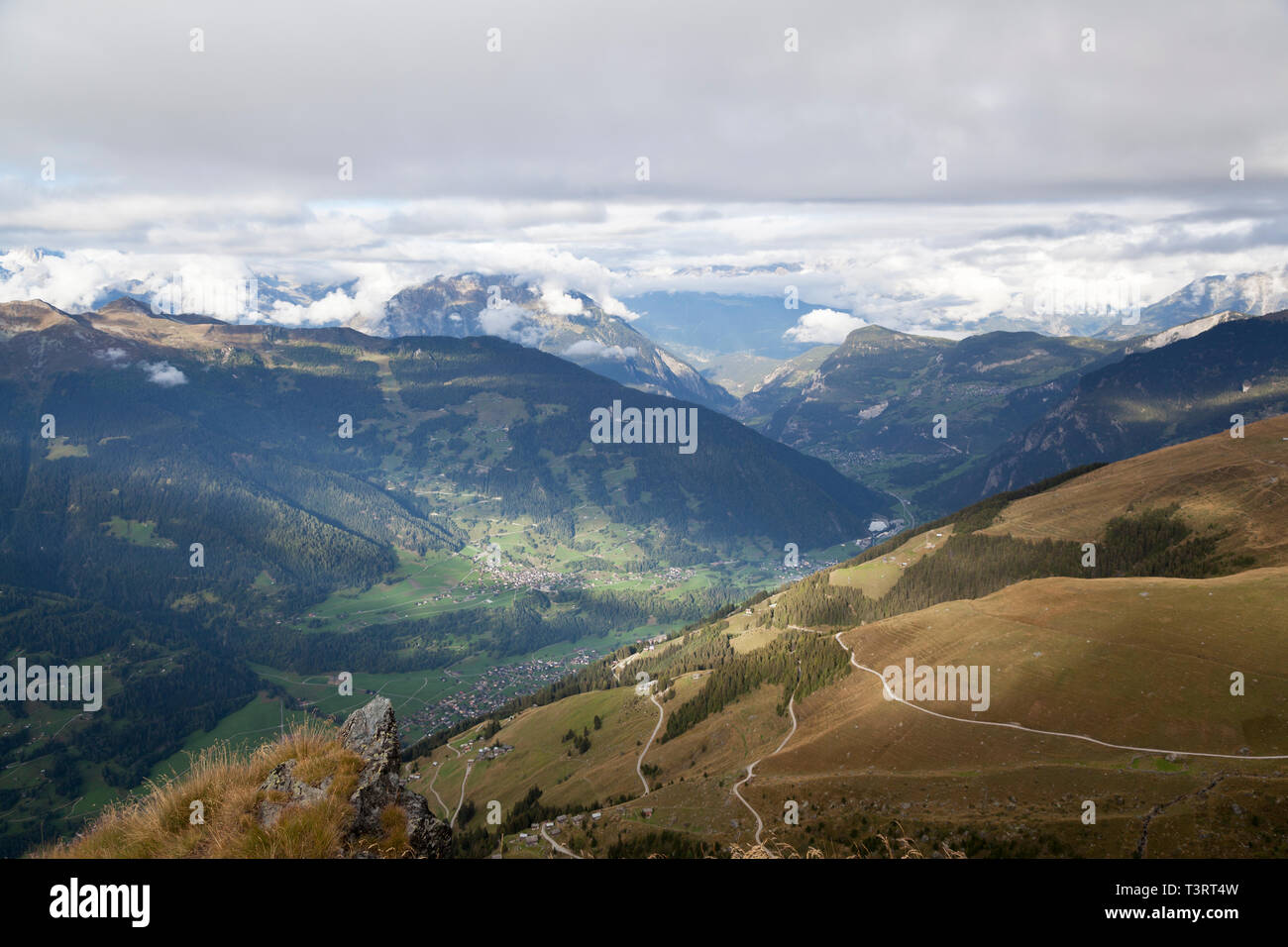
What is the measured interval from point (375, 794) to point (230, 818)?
2683 mm

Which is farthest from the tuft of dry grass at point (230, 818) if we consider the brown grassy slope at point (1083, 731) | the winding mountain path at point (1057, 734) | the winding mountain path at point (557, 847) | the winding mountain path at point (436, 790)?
the winding mountain path at point (436, 790)

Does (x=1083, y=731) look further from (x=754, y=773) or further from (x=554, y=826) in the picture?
(x=554, y=826)

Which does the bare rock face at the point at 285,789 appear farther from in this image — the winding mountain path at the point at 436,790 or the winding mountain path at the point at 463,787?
the winding mountain path at the point at 436,790

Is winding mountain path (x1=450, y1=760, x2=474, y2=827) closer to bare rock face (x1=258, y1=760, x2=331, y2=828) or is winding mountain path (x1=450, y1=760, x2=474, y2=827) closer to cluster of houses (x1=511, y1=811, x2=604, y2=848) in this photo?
cluster of houses (x1=511, y1=811, x2=604, y2=848)

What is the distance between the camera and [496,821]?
3565 inches

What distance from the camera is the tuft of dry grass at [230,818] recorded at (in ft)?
37.2

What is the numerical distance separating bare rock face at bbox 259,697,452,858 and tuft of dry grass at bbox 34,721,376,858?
8.8 inches

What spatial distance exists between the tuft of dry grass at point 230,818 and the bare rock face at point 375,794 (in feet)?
0.73

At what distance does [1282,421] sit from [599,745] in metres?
188

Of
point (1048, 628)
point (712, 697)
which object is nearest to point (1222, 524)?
point (1048, 628)

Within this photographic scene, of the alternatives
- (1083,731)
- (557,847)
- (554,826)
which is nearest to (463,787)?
(554,826)

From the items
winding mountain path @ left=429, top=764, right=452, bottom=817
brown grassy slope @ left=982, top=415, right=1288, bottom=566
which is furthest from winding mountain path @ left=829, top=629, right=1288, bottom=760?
brown grassy slope @ left=982, top=415, right=1288, bottom=566
